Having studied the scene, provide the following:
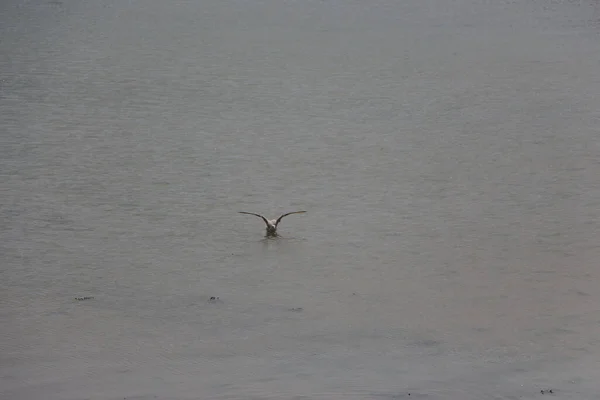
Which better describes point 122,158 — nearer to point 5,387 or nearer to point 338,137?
point 338,137

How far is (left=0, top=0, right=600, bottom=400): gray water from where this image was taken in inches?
155

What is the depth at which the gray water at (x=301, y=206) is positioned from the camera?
155 inches

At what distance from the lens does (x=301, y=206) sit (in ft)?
18.0

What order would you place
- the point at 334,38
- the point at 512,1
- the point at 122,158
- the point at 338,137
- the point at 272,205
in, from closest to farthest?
the point at 272,205 < the point at 122,158 < the point at 338,137 < the point at 334,38 < the point at 512,1

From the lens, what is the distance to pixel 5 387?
369 centimetres

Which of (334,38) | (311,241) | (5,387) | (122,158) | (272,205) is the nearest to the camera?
(5,387)

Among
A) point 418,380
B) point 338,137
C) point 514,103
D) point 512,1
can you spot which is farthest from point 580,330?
point 512,1

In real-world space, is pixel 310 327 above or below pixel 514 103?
below

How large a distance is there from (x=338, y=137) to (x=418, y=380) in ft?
9.71

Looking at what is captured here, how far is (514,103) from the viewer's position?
283 inches

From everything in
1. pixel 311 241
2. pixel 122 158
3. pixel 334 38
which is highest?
pixel 334 38

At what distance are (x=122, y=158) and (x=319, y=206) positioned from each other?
4.12ft

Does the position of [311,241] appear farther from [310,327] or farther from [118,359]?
[118,359]

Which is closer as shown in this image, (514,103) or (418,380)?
(418,380)
